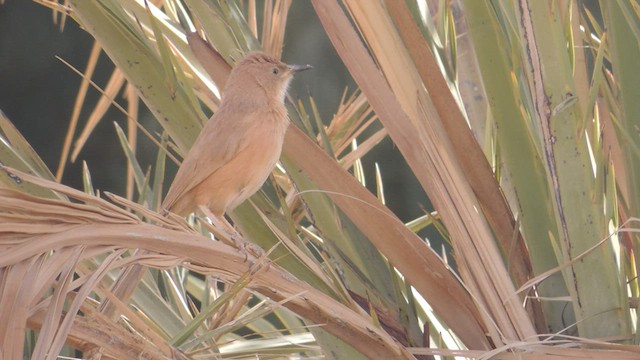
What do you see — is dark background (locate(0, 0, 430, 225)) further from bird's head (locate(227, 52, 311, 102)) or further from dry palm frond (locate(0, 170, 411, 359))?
dry palm frond (locate(0, 170, 411, 359))

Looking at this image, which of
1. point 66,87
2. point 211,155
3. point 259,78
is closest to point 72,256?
point 211,155

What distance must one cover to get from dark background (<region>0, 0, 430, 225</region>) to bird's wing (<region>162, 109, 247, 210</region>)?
2812mm

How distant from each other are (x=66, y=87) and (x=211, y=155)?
340cm

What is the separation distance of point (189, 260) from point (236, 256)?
Result: 0.08 metres

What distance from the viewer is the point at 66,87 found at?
5.78 meters

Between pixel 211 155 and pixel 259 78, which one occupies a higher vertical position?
pixel 259 78

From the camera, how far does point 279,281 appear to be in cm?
165

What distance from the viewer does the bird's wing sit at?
2.55 meters

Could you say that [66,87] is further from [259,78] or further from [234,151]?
[234,151]

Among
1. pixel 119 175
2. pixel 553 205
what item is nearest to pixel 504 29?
pixel 553 205

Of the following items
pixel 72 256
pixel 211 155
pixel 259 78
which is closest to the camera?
pixel 72 256

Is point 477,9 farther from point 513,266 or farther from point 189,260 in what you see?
point 189,260

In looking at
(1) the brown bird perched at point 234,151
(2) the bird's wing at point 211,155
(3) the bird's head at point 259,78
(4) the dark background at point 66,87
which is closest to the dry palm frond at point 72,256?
(1) the brown bird perched at point 234,151

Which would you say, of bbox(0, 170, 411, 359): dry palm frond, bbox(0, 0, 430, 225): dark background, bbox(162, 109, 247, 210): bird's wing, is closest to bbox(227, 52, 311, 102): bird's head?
bbox(162, 109, 247, 210): bird's wing
